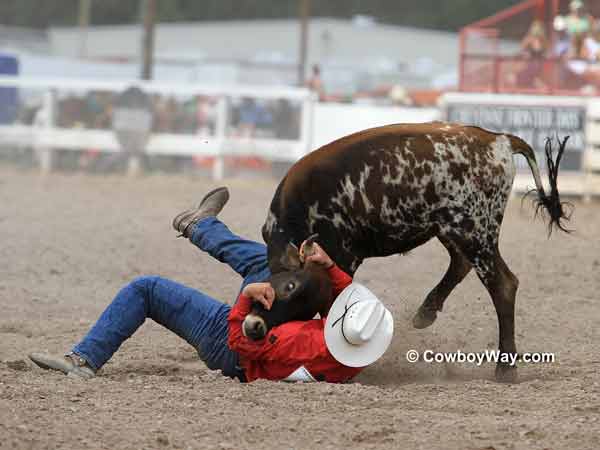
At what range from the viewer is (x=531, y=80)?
660 inches

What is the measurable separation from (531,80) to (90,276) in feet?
32.0

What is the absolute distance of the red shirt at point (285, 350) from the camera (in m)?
5.05

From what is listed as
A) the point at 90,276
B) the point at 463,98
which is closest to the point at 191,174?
the point at 463,98

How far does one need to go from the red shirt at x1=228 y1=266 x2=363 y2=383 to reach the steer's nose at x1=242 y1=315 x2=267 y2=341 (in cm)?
9

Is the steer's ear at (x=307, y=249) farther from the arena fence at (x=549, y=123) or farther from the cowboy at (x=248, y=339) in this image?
the arena fence at (x=549, y=123)

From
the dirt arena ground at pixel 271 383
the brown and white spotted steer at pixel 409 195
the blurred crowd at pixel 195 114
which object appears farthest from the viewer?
the blurred crowd at pixel 195 114

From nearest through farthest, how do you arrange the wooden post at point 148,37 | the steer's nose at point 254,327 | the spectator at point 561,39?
1. the steer's nose at point 254,327
2. the spectator at point 561,39
3. the wooden post at point 148,37

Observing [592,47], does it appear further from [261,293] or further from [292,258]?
[261,293]

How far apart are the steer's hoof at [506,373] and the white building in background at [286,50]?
84.8 ft

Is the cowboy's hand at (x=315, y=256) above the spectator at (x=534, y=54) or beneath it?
beneath

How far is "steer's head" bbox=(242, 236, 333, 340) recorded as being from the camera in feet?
16.6

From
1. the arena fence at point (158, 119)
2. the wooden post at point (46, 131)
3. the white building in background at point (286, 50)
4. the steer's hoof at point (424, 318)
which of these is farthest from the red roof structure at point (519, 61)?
the white building in background at point (286, 50)

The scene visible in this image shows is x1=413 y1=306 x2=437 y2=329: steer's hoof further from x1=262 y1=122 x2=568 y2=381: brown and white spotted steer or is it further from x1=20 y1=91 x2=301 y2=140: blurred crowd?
x1=20 y1=91 x2=301 y2=140: blurred crowd

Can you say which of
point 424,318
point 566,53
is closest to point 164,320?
point 424,318
